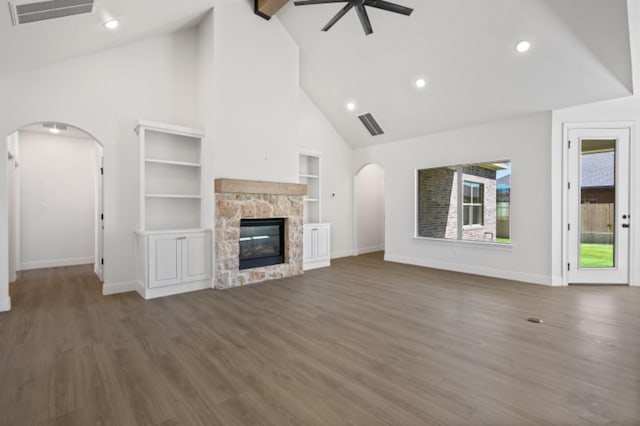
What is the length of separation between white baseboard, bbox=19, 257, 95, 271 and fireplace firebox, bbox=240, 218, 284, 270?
4.19m

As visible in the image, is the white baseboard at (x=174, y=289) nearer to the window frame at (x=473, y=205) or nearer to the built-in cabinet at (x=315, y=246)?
the built-in cabinet at (x=315, y=246)

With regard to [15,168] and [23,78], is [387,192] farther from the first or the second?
[15,168]

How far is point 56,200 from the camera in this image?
6.64 metres

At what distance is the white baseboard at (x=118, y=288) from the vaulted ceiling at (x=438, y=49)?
9.83 feet

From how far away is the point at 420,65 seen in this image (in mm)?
5383

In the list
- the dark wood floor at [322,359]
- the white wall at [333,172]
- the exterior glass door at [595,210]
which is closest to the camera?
the dark wood floor at [322,359]

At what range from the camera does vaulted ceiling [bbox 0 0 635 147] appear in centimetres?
373

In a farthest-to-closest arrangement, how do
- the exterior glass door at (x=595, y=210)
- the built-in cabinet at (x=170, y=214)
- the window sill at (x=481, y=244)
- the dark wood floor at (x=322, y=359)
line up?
the window sill at (x=481, y=244), the exterior glass door at (x=595, y=210), the built-in cabinet at (x=170, y=214), the dark wood floor at (x=322, y=359)

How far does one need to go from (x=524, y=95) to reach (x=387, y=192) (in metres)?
3.26

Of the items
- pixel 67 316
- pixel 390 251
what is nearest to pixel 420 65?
pixel 390 251

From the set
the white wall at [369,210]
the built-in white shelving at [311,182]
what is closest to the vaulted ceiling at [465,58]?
the built-in white shelving at [311,182]

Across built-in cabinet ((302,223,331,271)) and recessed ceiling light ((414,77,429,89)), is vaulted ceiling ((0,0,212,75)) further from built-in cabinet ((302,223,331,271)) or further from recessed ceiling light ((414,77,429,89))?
built-in cabinet ((302,223,331,271))

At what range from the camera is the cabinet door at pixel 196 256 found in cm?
470

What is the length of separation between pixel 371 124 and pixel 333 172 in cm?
149
